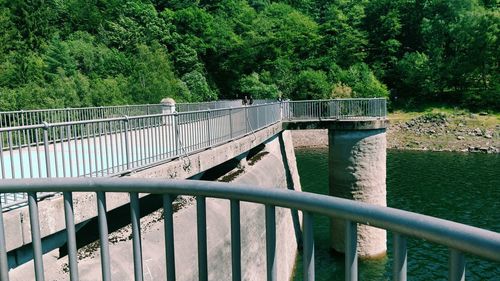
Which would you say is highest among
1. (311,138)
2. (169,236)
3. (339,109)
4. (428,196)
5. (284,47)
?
(284,47)

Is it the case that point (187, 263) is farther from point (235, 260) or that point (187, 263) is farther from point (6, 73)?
point (6, 73)

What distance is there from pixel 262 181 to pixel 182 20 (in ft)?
177

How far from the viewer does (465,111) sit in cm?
4900

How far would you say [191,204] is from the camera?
7859mm

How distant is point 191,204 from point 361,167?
32.8 feet

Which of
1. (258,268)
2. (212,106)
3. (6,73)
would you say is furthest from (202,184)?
(6,73)

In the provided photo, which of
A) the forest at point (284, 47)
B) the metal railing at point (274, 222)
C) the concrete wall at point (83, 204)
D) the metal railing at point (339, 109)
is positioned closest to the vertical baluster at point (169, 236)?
the metal railing at point (274, 222)

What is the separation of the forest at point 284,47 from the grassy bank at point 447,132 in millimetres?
4042

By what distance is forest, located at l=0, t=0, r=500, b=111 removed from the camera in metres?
45.7

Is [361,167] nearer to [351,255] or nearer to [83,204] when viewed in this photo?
[83,204]

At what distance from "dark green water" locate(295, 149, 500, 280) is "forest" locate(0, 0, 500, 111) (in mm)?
9910

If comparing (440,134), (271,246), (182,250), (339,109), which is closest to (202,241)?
(271,246)

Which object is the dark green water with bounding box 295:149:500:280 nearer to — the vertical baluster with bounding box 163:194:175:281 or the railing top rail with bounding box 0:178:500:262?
the vertical baluster with bounding box 163:194:175:281

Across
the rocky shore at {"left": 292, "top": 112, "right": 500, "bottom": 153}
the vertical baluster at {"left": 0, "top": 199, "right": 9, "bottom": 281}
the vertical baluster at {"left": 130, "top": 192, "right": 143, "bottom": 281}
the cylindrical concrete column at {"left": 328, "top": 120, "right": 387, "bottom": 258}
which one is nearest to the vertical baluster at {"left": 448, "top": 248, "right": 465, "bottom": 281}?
the vertical baluster at {"left": 130, "top": 192, "right": 143, "bottom": 281}
